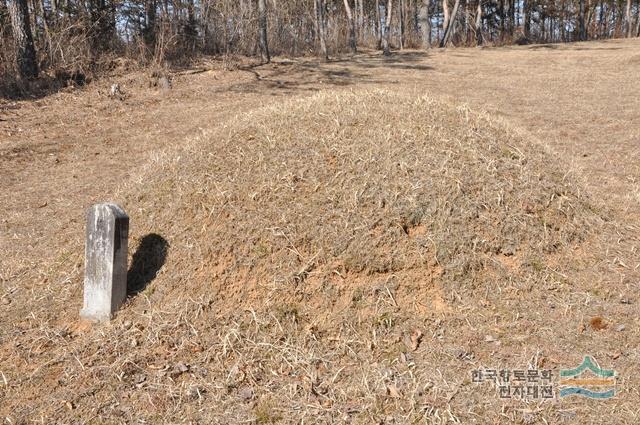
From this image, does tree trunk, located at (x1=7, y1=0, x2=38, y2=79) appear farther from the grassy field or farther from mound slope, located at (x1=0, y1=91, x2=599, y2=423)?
mound slope, located at (x1=0, y1=91, x2=599, y2=423)

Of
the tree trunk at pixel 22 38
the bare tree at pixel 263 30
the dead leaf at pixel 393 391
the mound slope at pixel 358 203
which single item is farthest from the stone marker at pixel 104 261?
the bare tree at pixel 263 30

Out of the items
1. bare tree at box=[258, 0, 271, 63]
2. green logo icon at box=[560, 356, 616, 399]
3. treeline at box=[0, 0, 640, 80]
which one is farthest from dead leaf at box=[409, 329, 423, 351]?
bare tree at box=[258, 0, 271, 63]

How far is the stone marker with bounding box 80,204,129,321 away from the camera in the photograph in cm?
332

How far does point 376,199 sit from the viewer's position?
3684 millimetres

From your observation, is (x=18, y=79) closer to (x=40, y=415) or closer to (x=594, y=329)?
(x=40, y=415)

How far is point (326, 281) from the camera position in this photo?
3369mm

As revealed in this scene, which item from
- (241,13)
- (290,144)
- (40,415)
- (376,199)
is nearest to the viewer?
(40,415)

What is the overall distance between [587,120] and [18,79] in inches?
406

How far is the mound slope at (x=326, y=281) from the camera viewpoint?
9.07 ft

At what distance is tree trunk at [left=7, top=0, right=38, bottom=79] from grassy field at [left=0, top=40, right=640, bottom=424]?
20.6ft

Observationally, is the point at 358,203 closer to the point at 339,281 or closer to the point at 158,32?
the point at 339,281

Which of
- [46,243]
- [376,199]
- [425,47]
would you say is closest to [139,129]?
[46,243]

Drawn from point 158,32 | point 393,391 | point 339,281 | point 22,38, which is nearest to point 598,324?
point 393,391

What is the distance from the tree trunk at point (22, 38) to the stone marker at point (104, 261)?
8569 mm
